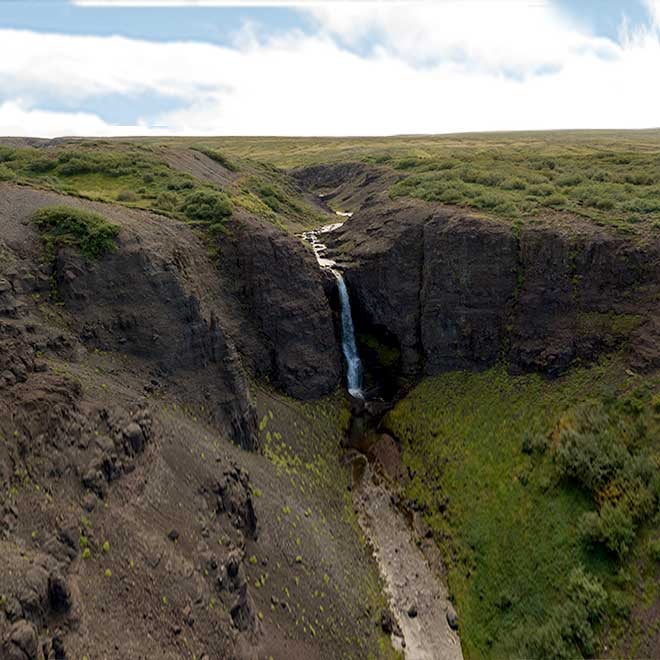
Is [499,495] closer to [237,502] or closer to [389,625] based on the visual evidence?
[389,625]

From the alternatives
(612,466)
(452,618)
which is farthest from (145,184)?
(612,466)

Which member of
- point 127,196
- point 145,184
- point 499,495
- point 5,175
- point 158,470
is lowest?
point 499,495

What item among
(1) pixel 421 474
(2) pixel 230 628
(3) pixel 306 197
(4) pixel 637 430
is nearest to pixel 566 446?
(4) pixel 637 430

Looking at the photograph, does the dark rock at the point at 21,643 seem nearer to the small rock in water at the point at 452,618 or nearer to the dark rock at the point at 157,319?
the dark rock at the point at 157,319

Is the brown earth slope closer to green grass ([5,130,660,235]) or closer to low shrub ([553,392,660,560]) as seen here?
green grass ([5,130,660,235])

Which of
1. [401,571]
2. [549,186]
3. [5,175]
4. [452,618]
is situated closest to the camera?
[452,618]

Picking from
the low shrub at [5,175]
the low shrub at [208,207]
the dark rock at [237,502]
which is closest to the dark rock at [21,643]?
the dark rock at [237,502]

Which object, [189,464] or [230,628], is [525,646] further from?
[189,464]
